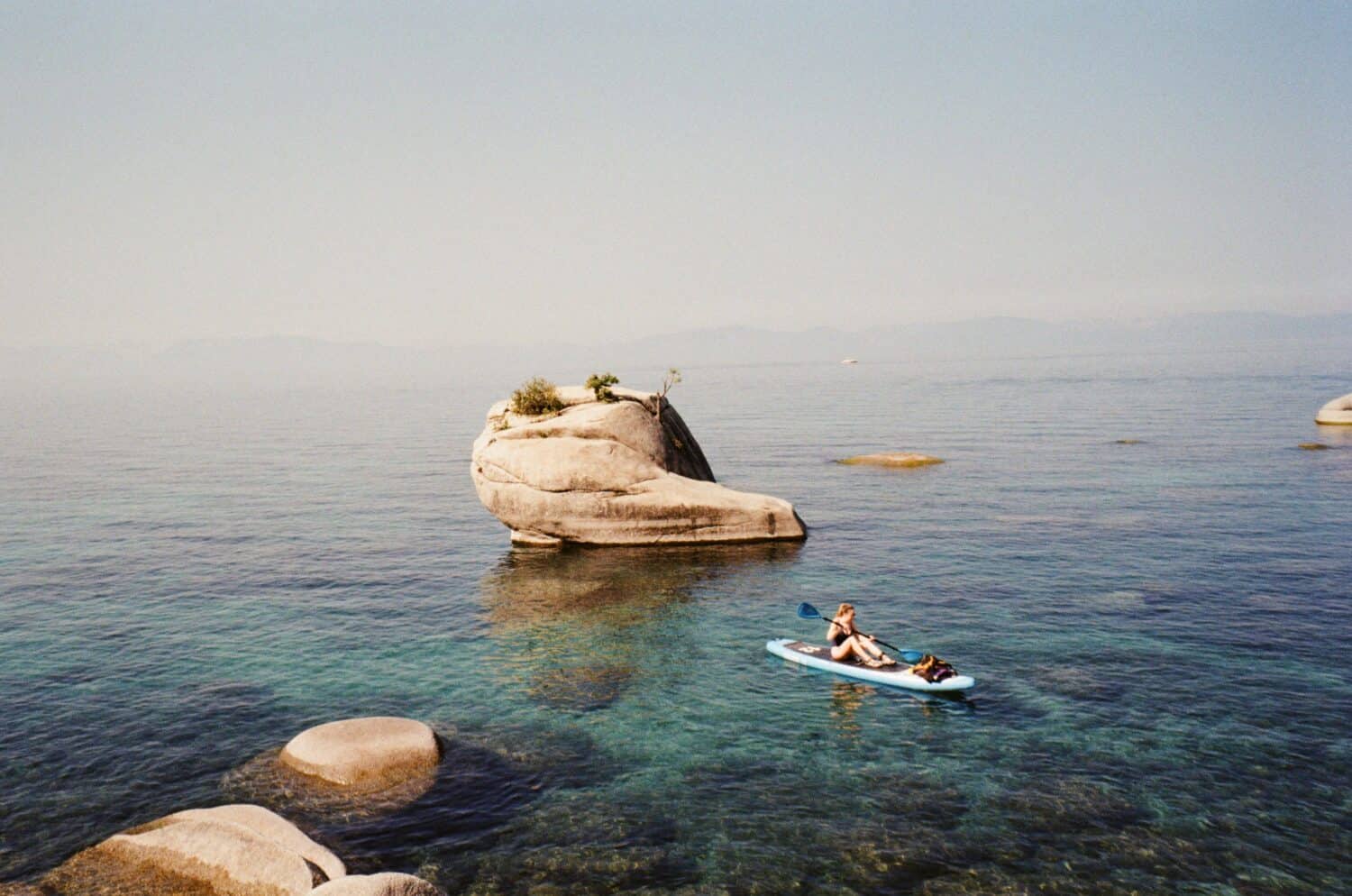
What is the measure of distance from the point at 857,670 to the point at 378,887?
16.2 meters

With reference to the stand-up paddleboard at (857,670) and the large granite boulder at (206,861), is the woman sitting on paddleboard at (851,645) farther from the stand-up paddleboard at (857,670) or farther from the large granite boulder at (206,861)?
the large granite boulder at (206,861)

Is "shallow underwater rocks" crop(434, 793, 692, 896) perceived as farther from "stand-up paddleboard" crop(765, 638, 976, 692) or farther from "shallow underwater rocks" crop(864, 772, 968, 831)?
"stand-up paddleboard" crop(765, 638, 976, 692)

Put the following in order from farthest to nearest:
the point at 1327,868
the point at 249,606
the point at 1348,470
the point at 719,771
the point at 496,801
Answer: the point at 1348,470
the point at 249,606
the point at 719,771
the point at 496,801
the point at 1327,868

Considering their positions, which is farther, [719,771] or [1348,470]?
[1348,470]

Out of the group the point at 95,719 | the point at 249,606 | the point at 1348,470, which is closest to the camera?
the point at 95,719

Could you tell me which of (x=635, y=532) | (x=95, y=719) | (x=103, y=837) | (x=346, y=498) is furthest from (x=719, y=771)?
(x=346, y=498)

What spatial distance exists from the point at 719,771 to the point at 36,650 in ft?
74.7

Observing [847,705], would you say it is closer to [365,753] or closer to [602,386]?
[365,753]

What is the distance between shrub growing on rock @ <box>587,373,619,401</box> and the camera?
4462 cm

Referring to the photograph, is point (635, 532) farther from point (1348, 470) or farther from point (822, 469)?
point (1348, 470)

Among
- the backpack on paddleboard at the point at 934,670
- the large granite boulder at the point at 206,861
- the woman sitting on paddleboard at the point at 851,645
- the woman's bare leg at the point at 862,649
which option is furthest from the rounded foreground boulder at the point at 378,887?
the woman's bare leg at the point at 862,649

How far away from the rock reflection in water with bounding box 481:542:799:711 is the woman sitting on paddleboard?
5.67 meters

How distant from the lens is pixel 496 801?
19797mm

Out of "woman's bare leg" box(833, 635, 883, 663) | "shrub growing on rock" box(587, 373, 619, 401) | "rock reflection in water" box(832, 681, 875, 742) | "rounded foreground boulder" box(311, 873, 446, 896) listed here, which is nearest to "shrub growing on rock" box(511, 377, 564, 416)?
"shrub growing on rock" box(587, 373, 619, 401)
